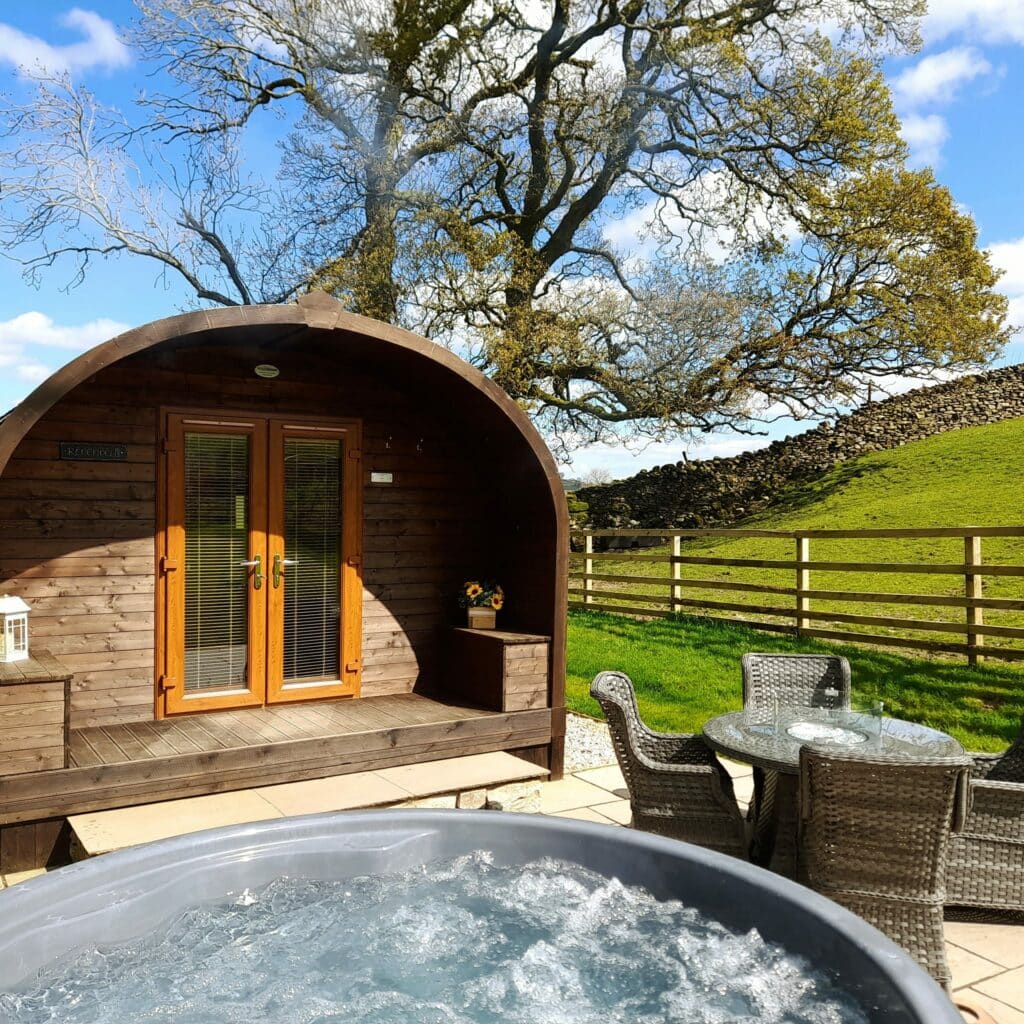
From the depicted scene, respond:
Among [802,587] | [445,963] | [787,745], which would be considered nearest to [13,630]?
[445,963]

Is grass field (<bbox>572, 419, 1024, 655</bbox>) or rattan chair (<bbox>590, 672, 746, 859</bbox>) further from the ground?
grass field (<bbox>572, 419, 1024, 655</bbox>)

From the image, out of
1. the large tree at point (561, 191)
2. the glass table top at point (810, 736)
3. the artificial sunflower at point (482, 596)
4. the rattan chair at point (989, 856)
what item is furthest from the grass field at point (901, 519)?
the rattan chair at point (989, 856)

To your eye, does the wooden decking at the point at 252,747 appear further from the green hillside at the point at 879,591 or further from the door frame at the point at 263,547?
the green hillside at the point at 879,591

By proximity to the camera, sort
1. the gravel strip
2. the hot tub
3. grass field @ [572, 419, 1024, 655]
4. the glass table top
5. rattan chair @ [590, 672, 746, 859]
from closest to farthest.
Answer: the hot tub
the glass table top
rattan chair @ [590, 672, 746, 859]
the gravel strip
grass field @ [572, 419, 1024, 655]

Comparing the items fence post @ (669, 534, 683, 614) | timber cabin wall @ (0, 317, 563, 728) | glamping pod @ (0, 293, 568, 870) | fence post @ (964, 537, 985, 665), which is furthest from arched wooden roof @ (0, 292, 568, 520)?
fence post @ (669, 534, 683, 614)

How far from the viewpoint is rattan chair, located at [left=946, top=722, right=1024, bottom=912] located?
10.9 ft

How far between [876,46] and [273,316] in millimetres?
14481

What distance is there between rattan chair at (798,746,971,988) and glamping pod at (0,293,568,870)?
262 cm

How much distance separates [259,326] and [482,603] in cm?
234

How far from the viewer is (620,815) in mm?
4648

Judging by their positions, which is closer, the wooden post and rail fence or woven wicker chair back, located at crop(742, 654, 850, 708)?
woven wicker chair back, located at crop(742, 654, 850, 708)

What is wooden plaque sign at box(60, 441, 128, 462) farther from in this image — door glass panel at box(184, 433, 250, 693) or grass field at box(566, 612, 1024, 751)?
grass field at box(566, 612, 1024, 751)

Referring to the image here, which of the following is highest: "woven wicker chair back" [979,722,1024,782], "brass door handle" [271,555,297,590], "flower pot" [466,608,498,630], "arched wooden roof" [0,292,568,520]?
"arched wooden roof" [0,292,568,520]

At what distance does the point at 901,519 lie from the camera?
15523mm
